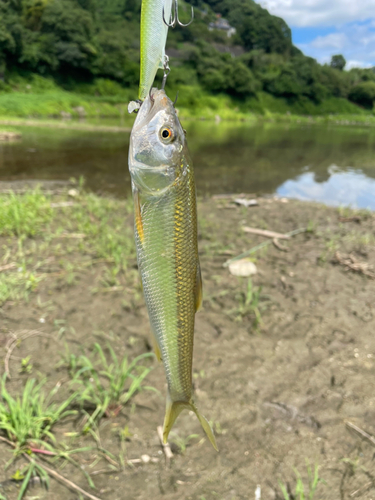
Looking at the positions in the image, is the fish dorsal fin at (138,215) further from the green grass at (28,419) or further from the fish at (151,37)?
the green grass at (28,419)

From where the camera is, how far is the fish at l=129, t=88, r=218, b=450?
3.59ft

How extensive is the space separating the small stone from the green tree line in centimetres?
3935

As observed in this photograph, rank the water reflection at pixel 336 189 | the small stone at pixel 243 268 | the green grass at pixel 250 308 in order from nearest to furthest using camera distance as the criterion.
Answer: the green grass at pixel 250 308, the small stone at pixel 243 268, the water reflection at pixel 336 189

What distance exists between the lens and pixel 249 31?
8706 cm

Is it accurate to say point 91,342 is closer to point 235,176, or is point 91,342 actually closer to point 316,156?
point 235,176

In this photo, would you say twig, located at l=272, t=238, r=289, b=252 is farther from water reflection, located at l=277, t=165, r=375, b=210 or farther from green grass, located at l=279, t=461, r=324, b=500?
water reflection, located at l=277, t=165, r=375, b=210

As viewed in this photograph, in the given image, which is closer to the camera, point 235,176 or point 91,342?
point 91,342

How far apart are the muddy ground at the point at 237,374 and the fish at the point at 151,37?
2595mm

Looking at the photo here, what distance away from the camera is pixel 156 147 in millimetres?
1108

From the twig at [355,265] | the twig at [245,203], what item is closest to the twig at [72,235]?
the twig at [355,265]

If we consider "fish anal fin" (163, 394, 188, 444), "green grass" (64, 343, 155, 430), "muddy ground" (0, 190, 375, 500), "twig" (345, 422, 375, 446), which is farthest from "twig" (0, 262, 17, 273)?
"twig" (345, 422, 375, 446)

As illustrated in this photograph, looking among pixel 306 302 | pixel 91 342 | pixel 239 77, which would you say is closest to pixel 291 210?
pixel 306 302

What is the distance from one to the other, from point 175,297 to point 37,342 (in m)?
2.81

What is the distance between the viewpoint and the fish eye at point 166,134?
1087 millimetres
